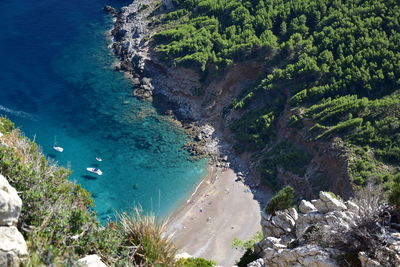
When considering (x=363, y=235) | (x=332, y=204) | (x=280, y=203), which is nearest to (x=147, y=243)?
(x=363, y=235)

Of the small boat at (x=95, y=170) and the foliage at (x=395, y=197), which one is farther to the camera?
the small boat at (x=95, y=170)

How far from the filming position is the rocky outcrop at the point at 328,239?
62.6ft

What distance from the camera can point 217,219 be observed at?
49344 mm

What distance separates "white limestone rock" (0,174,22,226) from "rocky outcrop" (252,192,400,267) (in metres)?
12.0

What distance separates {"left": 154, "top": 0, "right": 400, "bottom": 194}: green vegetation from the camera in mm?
48188

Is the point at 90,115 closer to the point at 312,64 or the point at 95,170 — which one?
the point at 95,170

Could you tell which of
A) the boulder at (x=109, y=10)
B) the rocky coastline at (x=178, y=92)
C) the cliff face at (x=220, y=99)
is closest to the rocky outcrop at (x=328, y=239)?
the cliff face at (x=220, y=99)

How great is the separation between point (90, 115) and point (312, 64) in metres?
28.6

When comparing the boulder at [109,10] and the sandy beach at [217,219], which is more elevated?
the boulder at [109,10]

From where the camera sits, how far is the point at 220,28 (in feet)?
228

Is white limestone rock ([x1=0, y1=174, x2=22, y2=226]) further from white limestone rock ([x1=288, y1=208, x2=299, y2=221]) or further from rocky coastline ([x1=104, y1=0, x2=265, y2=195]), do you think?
rocky coastline ([x1=104, y1=0, x2=265, y2=195])

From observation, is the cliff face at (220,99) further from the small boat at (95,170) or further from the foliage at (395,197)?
the foliage at (395,197)

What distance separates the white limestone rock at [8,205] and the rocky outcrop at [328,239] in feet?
39.3

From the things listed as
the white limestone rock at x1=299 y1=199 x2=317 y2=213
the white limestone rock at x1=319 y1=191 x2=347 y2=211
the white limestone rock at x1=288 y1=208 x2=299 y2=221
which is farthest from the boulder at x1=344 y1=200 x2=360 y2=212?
the white limestone rock at x1=288 y1=208 x2=299 y2=221
